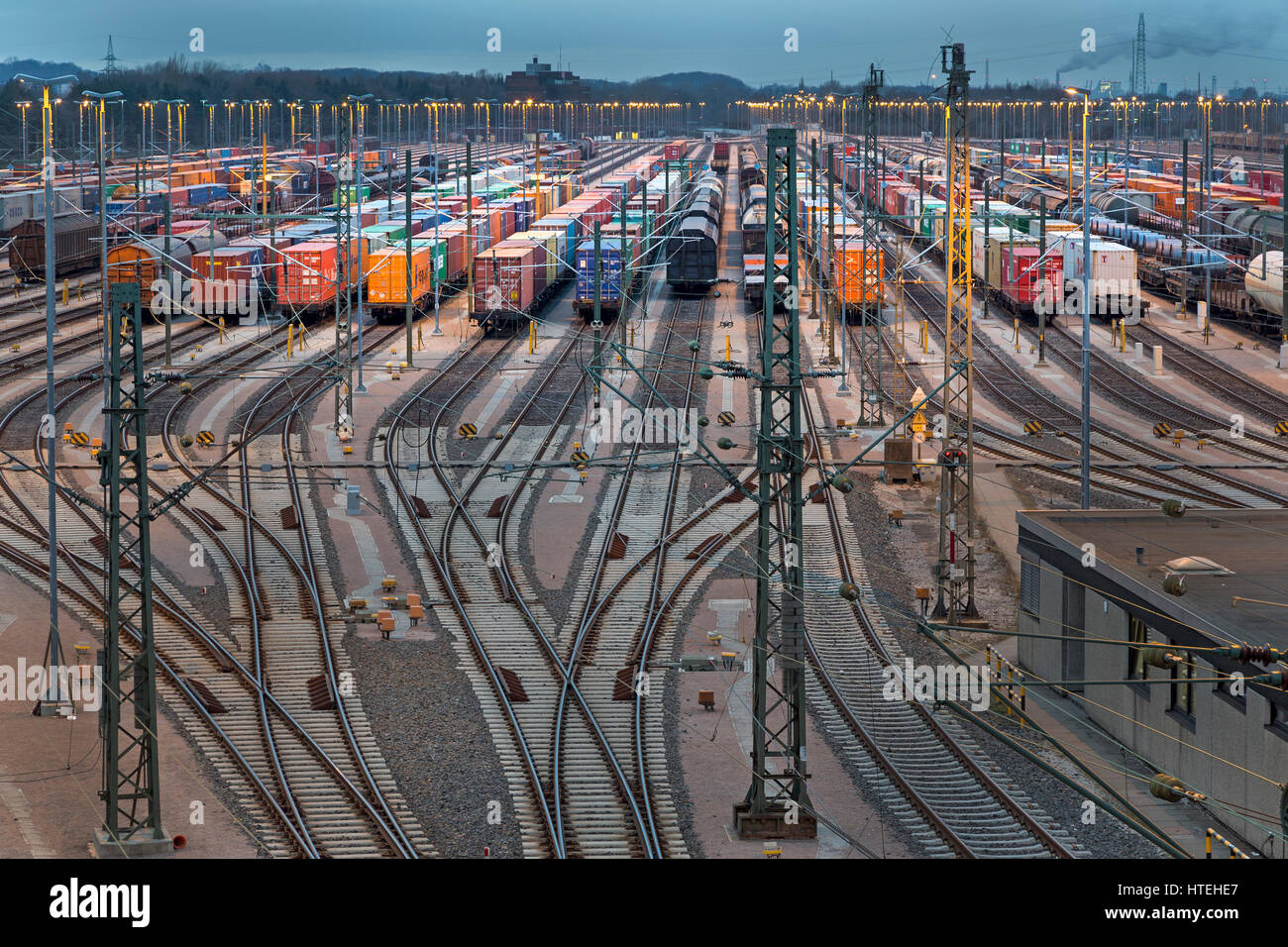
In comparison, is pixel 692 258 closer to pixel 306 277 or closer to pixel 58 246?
pixel 306 277

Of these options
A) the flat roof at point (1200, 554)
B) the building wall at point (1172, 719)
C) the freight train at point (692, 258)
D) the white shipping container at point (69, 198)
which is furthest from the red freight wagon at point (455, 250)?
the building wall at point (1172, 719)

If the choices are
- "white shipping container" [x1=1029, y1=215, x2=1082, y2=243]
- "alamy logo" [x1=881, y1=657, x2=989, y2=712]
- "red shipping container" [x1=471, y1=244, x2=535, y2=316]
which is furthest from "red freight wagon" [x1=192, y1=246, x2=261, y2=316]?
"alamy logo" [x1=881, y1=657, x2=989, y2=712]

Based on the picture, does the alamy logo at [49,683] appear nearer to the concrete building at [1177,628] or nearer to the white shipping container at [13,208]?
the concrete building at [1177,628]

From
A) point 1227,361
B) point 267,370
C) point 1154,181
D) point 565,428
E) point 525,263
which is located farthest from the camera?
point 1154,181

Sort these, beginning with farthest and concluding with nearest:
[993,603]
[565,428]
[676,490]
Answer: [565,428] → [676,490] → [993,603]

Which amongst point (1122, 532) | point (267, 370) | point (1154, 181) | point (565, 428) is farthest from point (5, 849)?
point (1154, 181)
